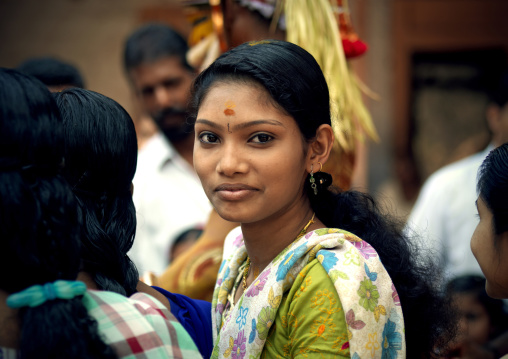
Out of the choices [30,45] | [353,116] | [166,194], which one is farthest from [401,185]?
[30,45]

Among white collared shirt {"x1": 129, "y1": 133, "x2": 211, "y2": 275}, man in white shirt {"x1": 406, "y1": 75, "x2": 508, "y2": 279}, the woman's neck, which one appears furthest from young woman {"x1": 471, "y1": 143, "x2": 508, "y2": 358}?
white collared shirt {"x1": 129, "y1": 133, "x2": 211, "y2": 275}

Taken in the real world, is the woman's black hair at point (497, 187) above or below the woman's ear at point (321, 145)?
below

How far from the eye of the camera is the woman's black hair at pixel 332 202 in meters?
1.87

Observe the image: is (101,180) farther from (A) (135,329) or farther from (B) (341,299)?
(B) (341,299)

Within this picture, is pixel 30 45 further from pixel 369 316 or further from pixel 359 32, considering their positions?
pixel 369 316

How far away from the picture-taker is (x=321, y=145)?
6.58ft

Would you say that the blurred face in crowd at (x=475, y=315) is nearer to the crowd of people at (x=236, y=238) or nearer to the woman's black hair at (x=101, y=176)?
the crowd of people at (x=236, y=238)

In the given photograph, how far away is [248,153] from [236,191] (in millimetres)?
122

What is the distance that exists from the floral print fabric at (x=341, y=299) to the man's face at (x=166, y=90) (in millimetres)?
2631

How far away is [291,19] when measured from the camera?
279 cm

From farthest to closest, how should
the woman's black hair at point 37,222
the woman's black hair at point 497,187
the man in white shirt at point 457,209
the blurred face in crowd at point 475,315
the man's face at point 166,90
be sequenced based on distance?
1. the man's face at point 166,90
2. the man in white shirt at point 457,209
3. the blurred face in crowd at point 475,315
4. the woman's black hair at point 497,187
5. the woman's black hair at point 37,222

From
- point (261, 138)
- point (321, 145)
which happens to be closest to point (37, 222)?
point (261, 138)

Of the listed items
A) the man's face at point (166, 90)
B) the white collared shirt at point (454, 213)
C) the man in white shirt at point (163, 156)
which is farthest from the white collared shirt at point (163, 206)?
the white collared shirt at point (454, 213)

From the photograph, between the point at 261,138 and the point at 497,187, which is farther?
the point at 497,187
